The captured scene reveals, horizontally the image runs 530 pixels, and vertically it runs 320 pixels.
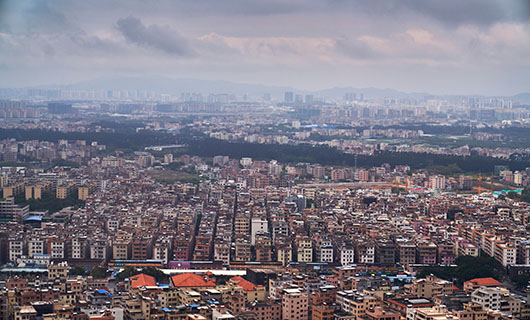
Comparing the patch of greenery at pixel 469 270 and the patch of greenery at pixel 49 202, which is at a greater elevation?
the patch of greenery at pixel 469 270

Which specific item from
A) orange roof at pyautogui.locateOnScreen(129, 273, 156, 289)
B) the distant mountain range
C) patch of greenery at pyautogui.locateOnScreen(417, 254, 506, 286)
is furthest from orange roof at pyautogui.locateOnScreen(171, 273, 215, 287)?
the distant mountain range

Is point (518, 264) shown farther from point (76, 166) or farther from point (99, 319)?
point (76, 166)

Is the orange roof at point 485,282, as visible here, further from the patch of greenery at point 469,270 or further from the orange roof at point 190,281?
the orange roof at point 190,281

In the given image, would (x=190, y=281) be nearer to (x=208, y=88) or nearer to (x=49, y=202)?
(x=49, y=202)

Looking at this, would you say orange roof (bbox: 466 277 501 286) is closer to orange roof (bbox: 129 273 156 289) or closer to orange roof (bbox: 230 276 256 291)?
orange roof (bbox: 230 276 256 291)

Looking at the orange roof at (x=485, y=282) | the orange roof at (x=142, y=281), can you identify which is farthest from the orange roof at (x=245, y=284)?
the orange roof at (x=485, y=282)

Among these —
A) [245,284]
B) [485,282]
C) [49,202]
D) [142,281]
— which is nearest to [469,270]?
[485,282]
